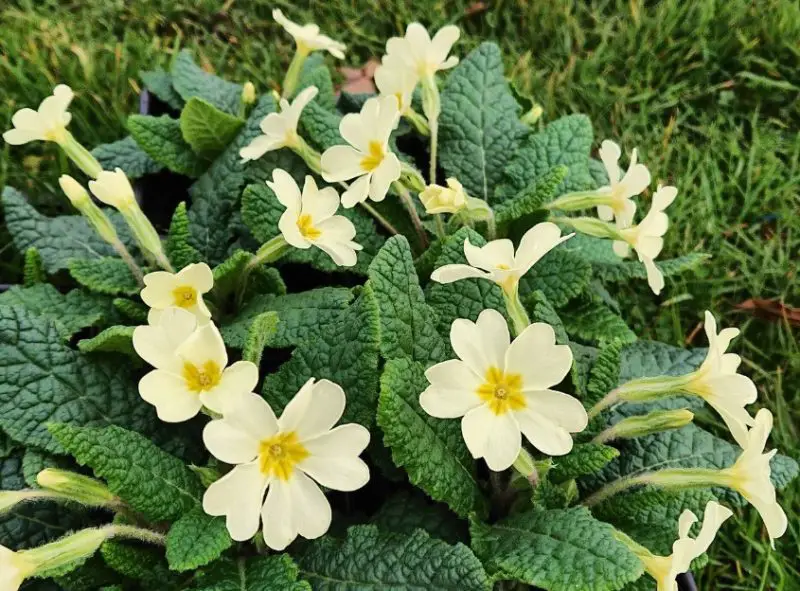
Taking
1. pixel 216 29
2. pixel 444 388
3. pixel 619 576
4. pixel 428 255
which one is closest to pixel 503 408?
pixel 444 388

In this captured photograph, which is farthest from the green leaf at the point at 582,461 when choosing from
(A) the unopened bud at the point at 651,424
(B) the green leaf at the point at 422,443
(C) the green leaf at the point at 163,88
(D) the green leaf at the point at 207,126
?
(C) the green leaf at the point at 163,88

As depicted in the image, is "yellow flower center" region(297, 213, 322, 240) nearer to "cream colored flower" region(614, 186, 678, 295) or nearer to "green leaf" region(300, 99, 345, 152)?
"green leaf" region(300, 99, 345, 152)

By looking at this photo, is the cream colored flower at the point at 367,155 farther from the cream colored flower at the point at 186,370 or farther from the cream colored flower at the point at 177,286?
the cream colored flower at the point at 186,370

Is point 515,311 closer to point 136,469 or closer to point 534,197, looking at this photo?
point 534,197

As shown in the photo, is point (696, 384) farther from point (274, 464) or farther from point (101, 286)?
point (101, 286)

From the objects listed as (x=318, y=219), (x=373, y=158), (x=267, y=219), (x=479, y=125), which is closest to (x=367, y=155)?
(x=373, y=158)

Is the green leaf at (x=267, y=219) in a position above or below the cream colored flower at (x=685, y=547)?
above
